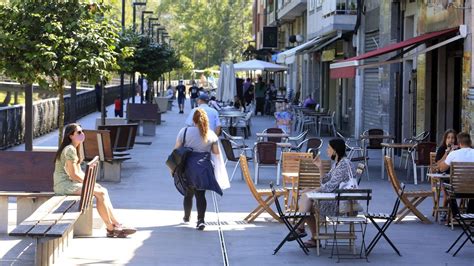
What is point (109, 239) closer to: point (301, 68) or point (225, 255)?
point (225, 255)

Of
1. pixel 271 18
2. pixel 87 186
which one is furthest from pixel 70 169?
pixel 271 18

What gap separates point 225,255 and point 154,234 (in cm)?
170

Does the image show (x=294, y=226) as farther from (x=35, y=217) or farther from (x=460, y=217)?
(x=35, y=217)

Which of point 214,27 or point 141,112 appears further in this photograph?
point 214,27

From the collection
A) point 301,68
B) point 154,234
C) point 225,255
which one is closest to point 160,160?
point 154,234

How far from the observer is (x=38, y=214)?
10.2 meters

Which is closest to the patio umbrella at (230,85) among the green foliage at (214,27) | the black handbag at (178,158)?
the black handbag at (178,158)

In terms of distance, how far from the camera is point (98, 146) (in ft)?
60.6

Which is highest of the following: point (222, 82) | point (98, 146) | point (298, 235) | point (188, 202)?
point (222, 82)

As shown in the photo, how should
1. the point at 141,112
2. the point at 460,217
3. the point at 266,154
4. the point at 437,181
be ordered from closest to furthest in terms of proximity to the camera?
the point at 460,217 < the point at 437,181 < the point at 266,154 < the point at 141,112

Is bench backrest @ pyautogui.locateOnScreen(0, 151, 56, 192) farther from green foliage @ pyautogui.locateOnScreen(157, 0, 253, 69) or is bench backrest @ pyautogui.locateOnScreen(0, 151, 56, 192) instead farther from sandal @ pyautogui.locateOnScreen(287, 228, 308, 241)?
green foliage @ pyautogui.locateOnScreen(157, 0, 253, 69)

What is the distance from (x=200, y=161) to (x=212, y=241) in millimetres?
1272

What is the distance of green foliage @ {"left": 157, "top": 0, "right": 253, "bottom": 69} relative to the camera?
111 m

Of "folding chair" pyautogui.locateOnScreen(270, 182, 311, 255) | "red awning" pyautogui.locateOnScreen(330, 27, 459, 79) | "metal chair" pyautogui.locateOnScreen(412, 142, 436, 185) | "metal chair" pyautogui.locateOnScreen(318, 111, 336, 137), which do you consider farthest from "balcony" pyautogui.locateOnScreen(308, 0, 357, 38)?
"folding chair" pyautogui.locateOnScreen(270, 182, 311, 255)
